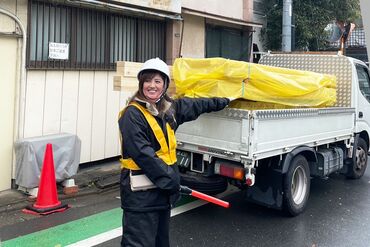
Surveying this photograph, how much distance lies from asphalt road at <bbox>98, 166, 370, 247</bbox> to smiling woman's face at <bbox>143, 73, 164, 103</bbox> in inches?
82.9

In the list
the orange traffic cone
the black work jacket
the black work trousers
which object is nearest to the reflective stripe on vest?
the black work jacket

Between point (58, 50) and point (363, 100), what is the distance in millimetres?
5421

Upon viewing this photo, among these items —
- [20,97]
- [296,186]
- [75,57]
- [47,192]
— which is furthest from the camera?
[75,57]

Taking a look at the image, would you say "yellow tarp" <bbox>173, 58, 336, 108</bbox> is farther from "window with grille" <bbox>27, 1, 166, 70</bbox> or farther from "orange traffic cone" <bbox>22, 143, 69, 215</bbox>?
"window with grille" <bbox>27, 1, 166, 70</bbox>

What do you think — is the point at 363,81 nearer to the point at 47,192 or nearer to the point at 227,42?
the point at 227,42

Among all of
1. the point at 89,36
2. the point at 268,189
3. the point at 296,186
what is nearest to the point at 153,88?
the point at 268,189

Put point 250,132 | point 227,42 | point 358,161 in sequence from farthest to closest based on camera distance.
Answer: point 227,42, point 358,161, point 250,132

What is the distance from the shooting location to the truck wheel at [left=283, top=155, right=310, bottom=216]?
17.5ft

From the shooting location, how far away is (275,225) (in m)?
5.25

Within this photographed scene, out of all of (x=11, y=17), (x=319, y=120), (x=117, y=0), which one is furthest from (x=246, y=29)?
(x=11, y=17)

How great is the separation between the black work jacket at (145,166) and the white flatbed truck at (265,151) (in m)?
1.74

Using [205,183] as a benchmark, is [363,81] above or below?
above

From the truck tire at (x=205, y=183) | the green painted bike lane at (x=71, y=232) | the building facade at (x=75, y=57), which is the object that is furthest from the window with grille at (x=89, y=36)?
the truck tire at (x=205, y=183)

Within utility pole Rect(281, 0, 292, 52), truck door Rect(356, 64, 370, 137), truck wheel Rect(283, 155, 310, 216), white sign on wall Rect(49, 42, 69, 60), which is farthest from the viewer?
utility pole Rect(281, 0, 292, 52)
